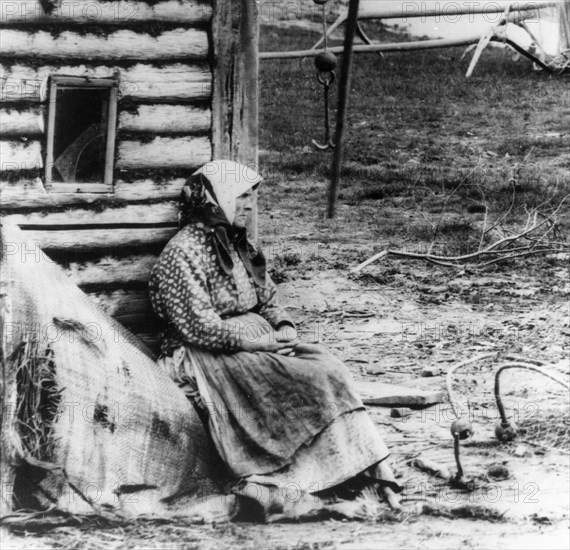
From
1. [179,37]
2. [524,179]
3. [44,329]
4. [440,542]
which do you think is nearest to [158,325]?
[44,329]

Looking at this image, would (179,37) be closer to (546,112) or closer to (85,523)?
(85,523)

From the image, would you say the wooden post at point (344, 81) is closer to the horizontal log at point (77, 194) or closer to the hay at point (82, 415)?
the horizontal log at point (77, 194)

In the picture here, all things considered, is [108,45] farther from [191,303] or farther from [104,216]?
[191,303]

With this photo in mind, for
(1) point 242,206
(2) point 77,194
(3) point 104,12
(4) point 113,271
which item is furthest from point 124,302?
(3) point 104,12

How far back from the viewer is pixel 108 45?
3.82m

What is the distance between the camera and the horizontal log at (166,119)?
12.8 ft

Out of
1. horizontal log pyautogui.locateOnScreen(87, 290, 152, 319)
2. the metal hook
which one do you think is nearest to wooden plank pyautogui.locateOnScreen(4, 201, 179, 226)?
horizontal log pyautogui.locateOnScreen(87, 290, 152, 319)

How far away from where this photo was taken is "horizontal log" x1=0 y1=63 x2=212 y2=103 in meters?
3.71

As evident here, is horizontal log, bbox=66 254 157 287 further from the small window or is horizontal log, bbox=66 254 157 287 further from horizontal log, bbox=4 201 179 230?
the small window

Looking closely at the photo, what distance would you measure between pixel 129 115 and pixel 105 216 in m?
0.51

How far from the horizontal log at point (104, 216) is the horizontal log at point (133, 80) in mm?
537

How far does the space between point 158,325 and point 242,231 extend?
748mm

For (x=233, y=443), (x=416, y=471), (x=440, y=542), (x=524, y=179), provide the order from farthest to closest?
(x=524, y=179) → (x=416, y=471) → (x=233, y=443) → (x=440, y=542)

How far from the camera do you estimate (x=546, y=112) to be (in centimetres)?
650
